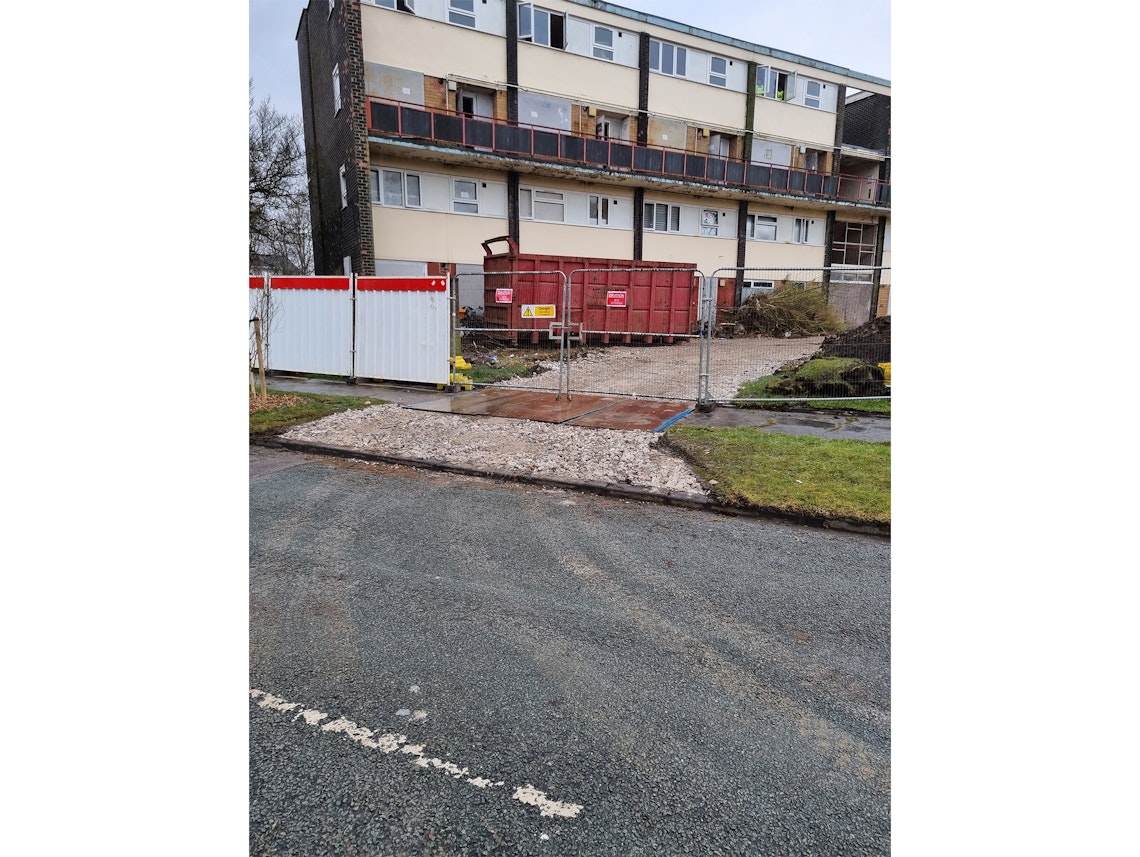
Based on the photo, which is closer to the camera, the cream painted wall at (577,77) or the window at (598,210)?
the cream painted wall at (577,77)

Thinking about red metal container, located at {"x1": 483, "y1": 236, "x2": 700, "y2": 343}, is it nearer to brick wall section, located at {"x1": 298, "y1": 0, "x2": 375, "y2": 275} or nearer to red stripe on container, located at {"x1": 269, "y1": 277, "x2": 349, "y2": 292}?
brick wall section, located at {"x1": 298, "y1": 0, "x2": 375, "y2": 275}

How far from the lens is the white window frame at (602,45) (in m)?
22.0

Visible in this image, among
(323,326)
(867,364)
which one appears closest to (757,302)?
(867,364)

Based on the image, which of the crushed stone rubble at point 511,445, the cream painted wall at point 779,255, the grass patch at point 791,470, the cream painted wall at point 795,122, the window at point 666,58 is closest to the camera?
the grass patch at point 791,470

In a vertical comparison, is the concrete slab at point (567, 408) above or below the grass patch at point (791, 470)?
above

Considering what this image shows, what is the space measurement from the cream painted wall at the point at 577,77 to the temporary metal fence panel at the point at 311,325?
12811 millimetres

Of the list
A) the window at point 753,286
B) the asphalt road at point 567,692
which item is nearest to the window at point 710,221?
the window at point 753,286

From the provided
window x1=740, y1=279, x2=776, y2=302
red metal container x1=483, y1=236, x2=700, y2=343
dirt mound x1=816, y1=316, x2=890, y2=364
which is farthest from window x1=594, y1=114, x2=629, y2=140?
dirt mound x1=816, y1=316, x2=890, y2=364

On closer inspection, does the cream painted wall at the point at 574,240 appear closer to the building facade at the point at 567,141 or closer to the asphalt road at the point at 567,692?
the building facade at the point at 567,141

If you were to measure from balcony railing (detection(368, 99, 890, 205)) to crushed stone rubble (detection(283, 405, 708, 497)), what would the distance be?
12626 millimetres

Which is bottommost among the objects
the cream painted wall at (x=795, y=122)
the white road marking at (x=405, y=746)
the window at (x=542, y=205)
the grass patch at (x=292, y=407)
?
the white road marking at (x=405, y=746)

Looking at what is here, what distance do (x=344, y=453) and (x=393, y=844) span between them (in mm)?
5474

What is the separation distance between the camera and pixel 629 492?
213 inches

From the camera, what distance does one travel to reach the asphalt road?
1824mm
